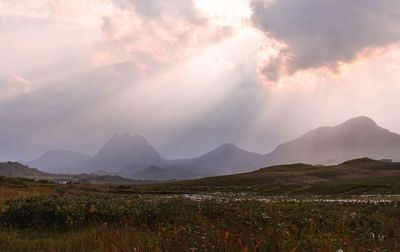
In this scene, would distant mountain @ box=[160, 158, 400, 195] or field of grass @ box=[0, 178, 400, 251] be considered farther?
distant mountain @ box=[160, 158, 400, 195]

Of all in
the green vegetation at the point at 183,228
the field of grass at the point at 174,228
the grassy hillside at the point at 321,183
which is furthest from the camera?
the grassy hillside at the point at 321,183

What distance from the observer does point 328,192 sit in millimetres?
61562

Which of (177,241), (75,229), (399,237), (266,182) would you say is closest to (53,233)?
(75,229)

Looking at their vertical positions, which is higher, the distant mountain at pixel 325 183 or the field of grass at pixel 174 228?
the distant mountain at pixel 325 183

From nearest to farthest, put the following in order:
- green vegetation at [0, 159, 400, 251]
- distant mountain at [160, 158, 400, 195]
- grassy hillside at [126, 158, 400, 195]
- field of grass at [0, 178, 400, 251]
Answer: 1. green vegetation at [0, 159, 400, 251]
2. field of grass at [0, 178, 400, 251]
3. distant mountain at [160, 158, 400, 195]
4. grassy hillside at [126, 158, 400, 195]

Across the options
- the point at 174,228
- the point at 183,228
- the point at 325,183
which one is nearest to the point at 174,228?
the point at 174,228

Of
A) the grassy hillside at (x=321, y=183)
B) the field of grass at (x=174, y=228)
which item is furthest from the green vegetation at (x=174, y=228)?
the grassy hillside at (x=321, y=183)

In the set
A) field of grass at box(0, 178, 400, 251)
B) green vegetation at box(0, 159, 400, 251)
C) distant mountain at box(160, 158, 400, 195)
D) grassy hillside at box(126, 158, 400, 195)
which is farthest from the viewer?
grassy hillside at box(126, 158, 400, 195)

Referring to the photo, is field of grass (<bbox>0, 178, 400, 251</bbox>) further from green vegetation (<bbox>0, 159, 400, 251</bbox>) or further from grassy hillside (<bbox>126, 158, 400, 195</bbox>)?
grassy hillside (<bbox>126, 158, 400, 195</bbox>)

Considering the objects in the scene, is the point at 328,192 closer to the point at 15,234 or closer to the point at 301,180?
the point at 301,180

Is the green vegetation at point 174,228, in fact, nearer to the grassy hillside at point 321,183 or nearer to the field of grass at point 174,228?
the field of grass at point 174,228

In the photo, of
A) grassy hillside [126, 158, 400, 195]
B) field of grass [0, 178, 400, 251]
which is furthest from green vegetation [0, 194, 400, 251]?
grassy hillside [126, 158, 400, 195]

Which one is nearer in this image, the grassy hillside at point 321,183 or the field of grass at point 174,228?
the field of grass at point 174,228

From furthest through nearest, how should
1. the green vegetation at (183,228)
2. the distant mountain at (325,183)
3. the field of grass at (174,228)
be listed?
the distant mountain at (325,183) < the field of grass at (174,228) < the green vegetation at (183,228)
